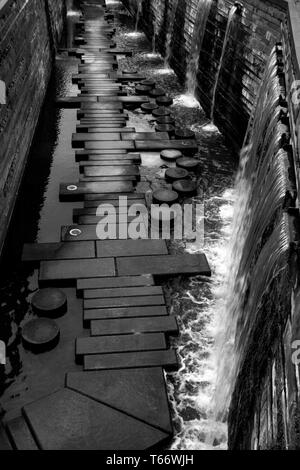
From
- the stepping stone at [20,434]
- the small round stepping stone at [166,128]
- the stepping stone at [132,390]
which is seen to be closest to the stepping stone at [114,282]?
the stepping stone at [132,390]

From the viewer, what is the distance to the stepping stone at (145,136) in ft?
33.9

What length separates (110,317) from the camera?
549 centimetres

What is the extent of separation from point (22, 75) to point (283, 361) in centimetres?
831

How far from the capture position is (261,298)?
4000mm

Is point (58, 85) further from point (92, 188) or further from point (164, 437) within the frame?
point (164, 437)

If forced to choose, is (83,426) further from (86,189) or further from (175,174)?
(175,174)

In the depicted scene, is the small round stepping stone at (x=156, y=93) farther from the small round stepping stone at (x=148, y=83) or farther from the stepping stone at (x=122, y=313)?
the stepping stone at (x=122, y=313)

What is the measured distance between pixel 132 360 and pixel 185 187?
4.19m

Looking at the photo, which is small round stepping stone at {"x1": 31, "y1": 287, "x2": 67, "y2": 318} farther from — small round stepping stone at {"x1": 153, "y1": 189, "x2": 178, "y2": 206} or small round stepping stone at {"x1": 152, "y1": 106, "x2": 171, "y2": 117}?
small round stepping stone at {"x1": 152, "y1": 106, "x2": 171, "y2": 117}

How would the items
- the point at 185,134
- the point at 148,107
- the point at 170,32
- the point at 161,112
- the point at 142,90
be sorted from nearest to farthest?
the point at 185,134
the point at 161,112
the point at 148,107
the point at 142,90
the point at 170,32

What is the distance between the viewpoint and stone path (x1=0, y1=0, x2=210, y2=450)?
4.16m

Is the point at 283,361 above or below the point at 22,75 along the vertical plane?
below

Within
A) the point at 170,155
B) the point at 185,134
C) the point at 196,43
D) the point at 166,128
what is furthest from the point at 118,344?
the point at 196,43

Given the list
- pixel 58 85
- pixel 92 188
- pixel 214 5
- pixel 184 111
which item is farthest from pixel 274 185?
pixel 58 85
